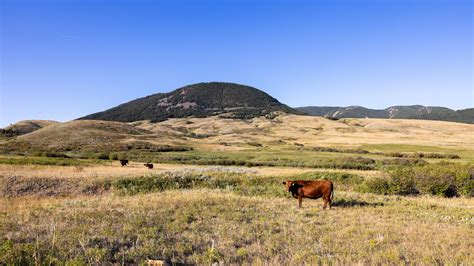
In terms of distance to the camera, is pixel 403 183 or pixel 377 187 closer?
pixel 403 183

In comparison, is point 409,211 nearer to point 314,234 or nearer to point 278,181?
point 314,234

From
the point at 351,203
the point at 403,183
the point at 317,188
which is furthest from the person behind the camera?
the point at 403,183

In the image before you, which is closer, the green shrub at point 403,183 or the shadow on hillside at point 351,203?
the shadow on hillside at point 351,203

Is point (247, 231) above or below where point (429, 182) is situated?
above

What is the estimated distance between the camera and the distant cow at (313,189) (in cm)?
1769

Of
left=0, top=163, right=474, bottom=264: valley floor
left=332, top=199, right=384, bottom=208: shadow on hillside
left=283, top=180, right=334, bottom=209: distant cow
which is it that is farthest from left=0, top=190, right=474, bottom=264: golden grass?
left=283, top=180, right=334, bottom=209: distant cow

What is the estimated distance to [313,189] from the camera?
1795cm

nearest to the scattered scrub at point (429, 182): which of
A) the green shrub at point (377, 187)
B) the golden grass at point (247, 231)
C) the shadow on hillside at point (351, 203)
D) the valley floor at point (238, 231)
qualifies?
the green shrub at point (377, 187)

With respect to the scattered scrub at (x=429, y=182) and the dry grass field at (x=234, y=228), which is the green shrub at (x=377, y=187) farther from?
the dry grass field at (x=234, y=228)

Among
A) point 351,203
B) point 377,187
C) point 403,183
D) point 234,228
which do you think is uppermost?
point 234,228

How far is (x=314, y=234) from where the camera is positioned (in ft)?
39.5

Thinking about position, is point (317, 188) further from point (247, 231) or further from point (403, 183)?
point (403, 183)

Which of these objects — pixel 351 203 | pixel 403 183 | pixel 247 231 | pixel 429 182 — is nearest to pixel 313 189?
pixel 351 203

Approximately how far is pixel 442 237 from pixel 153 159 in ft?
174
